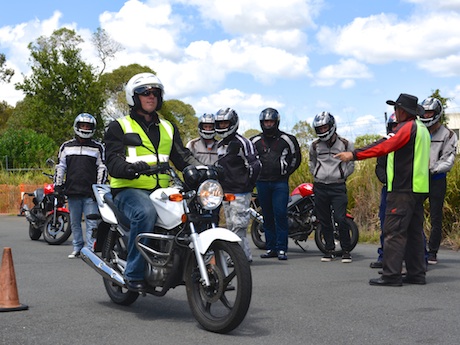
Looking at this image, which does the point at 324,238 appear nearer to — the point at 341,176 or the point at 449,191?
the point at 341,176

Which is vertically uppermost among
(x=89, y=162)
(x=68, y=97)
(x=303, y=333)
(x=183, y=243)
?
(x=68, y=97)

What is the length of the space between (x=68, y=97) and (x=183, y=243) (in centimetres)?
4957

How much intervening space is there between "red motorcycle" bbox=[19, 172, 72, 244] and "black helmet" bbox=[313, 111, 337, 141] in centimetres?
503

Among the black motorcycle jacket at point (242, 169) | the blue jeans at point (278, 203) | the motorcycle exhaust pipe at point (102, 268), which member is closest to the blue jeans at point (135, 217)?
the motorcycle exhaust pipe at point (102, 268)

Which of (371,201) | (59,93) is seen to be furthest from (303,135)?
(59,93)

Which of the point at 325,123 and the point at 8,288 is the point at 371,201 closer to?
the point at 325,123

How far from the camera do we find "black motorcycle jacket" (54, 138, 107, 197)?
37.8 ft

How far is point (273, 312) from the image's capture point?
23.0 ft

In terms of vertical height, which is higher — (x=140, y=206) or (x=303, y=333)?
(x=140, y=206)

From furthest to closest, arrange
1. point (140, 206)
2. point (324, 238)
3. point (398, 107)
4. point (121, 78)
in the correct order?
1. point (121, 78)
2. point (324, 238)
3. point (398, 107)
4. point (140, 206)

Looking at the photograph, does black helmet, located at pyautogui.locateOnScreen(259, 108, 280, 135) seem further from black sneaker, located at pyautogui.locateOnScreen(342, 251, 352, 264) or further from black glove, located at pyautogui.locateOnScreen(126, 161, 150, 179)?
black glove, located at pyautogui.locateOnScreen(126, 161, 150, 179)

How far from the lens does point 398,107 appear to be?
8.56m

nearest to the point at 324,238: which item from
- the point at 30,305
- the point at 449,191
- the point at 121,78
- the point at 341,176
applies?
the point at 341,176

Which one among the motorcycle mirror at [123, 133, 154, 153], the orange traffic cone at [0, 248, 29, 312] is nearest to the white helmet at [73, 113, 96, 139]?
the orange traffic cone at [0, 248, 29, 312]
